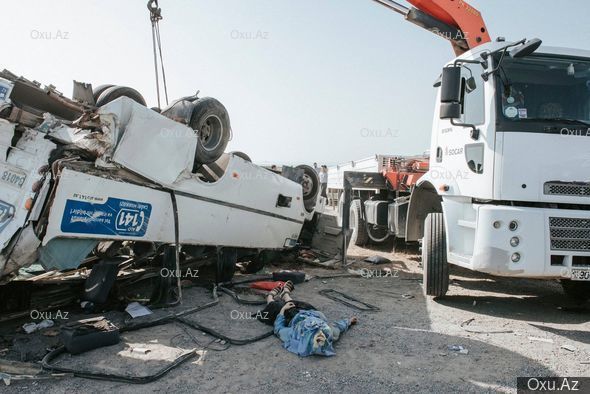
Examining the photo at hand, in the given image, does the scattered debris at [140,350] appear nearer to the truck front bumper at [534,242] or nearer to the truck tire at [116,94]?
the truck tire at [116,94]

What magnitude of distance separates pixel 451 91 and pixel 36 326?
4.47 meters

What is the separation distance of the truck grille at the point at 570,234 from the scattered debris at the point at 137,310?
13.0 feet

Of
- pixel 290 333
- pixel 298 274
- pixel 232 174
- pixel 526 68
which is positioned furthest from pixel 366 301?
pixel 526 68

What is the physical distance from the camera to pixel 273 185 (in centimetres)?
596

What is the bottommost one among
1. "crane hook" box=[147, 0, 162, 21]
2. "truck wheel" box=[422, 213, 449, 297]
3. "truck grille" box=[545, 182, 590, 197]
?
"truck wheel" box=[422, 213, 449, 297]

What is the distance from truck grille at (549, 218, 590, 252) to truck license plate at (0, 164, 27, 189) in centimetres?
461

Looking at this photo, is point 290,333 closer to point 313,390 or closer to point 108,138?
point 313,390

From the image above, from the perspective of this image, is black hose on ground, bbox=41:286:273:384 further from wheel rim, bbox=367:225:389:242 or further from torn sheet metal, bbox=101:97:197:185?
wheel rim, bbox=367:225:389:242

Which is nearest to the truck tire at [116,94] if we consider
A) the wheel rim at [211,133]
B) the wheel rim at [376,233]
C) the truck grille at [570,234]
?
the wheel rim at [211,133]

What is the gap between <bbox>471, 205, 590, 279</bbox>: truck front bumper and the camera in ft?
13.9

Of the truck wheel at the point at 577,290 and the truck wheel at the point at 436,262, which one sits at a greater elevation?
the truck wheel at the point at 436,262

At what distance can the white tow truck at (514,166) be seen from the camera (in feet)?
14.0

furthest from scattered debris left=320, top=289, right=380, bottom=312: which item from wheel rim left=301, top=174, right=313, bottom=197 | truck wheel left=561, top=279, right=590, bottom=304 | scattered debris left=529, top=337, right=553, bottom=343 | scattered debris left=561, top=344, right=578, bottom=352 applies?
truck wheel left=561, top=279, right=590, bottom=304

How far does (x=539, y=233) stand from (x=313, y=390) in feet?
8.88
